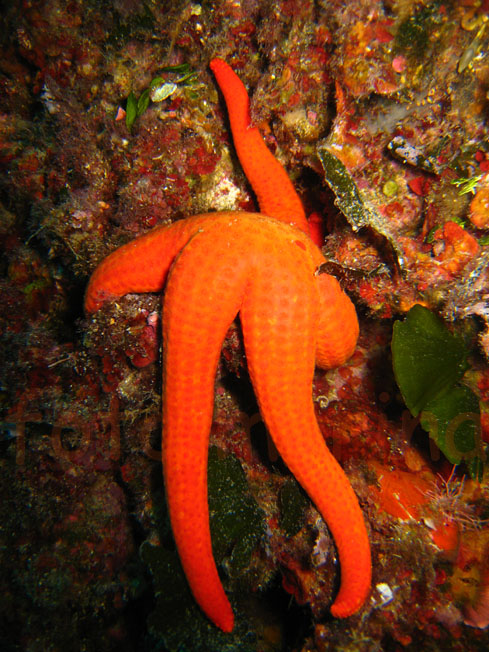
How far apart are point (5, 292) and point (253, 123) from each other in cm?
341

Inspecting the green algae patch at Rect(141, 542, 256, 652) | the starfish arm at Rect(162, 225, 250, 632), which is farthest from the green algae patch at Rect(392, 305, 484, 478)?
the green algae patch at Rect(141, 542, 256, 652)

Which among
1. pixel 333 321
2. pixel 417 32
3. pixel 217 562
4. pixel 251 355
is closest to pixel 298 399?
pixel 251 355

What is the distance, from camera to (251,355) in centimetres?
245

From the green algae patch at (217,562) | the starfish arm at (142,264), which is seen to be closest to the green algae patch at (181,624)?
the green algae patch at (217,562)

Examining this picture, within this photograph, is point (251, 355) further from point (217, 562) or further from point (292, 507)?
point (217, 562)

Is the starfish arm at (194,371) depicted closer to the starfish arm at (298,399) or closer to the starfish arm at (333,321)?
the starfish arm at (298,399)

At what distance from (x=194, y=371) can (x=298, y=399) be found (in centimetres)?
79

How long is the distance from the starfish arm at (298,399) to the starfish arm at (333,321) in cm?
11

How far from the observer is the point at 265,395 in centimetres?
243

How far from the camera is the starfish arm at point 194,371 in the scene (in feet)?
7.75

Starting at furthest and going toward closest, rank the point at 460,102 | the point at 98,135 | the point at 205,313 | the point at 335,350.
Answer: the point at 98,135, the point at 335,350, the point at 460,102, the point at 205,313

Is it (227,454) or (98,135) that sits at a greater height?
(98,135)

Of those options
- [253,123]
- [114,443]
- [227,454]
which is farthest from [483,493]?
[253,123]

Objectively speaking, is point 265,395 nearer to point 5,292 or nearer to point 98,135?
point 98,135
